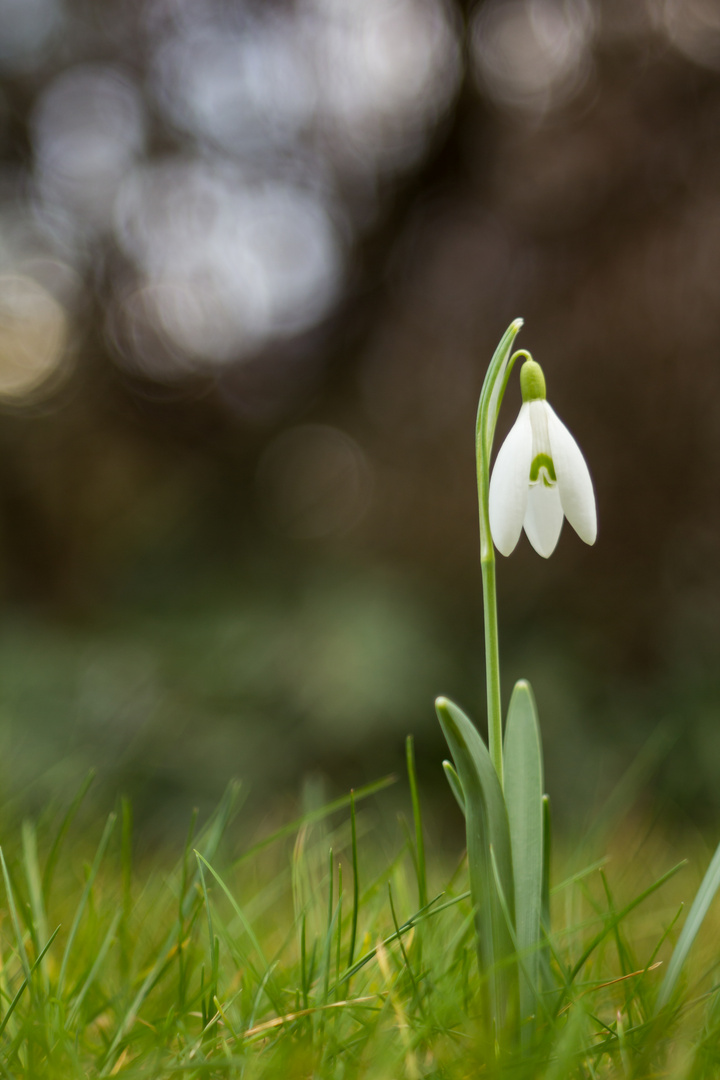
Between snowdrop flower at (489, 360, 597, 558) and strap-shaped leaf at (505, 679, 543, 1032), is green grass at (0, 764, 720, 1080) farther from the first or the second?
snowdrop flower at (489, 360, 597, 558)

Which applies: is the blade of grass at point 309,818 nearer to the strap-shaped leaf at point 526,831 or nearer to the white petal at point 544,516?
the strap-shaped leaf at point 526,831

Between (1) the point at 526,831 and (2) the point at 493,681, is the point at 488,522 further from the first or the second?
(1) the point at 526,831

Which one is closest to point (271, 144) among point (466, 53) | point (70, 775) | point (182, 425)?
point (466, 53)

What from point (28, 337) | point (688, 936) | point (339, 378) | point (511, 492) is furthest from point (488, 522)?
point (28, 337)

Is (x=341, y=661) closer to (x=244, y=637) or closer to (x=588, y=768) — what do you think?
(x=244, y=637)

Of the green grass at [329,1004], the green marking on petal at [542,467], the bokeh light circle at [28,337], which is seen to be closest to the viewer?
the green grass at [329,1004]

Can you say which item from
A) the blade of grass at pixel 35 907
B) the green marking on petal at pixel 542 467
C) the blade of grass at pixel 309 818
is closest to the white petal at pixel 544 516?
the green marking on petal at pixel 542 467

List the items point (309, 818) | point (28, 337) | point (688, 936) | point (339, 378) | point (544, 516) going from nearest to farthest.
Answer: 1. point (688, 936)
2. point (544, 516)
3. point (309, 818)
4. point (339, 378)
5. point (28, 337)
